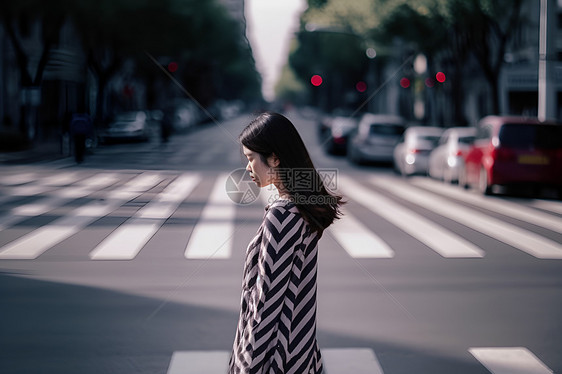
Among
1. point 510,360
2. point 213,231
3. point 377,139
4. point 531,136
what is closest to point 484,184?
point 531,136

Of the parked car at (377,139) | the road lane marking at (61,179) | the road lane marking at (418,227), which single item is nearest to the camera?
the road lane marking at (61,179)

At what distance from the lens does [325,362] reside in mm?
5453

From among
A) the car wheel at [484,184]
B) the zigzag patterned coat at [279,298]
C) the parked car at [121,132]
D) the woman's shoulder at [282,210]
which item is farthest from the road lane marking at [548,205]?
the woman's shoulder at [282,210]

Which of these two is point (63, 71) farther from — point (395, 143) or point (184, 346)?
point (395, 143)

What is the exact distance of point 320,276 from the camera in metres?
8.39

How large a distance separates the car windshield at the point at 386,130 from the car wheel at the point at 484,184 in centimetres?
872

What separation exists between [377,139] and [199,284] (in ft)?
61.8

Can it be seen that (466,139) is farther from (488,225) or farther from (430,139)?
(488,225)

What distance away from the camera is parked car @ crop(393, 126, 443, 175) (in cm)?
2280

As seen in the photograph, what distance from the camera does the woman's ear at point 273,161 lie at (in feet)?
10.8

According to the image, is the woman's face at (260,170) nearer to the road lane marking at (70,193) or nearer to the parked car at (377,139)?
the road lane marking at (70,193)

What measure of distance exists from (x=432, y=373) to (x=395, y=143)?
2142 centimetres

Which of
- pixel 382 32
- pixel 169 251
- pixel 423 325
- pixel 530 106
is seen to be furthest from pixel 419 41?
pixel 423 325

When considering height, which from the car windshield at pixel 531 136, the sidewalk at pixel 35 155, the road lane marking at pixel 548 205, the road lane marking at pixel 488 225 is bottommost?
the road lane marking at pixel 548 205
